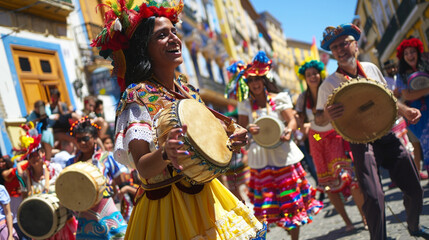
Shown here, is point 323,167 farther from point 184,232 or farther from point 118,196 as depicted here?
point 184,232

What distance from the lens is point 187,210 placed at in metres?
2.61

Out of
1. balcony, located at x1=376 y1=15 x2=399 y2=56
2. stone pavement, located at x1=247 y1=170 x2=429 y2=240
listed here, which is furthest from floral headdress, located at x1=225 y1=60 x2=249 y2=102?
balcony, located at x1=376 y1=15 x2=399 y2=56

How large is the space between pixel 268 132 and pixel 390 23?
26.4 meters

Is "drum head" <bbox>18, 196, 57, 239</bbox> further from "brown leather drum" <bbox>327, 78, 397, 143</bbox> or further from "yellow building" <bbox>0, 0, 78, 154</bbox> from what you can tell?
"yellow building" <bbox>0, 0, 78, 154</bbox>

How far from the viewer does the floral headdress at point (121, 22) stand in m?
2.80

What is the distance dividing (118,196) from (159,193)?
287 centimetres

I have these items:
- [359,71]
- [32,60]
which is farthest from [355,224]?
[32,60]

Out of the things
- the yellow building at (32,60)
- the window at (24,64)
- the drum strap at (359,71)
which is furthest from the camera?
the window at (24,64)

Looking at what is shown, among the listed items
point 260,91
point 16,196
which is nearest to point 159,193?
point 260,91

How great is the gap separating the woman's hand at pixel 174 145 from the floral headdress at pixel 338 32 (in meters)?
2.51

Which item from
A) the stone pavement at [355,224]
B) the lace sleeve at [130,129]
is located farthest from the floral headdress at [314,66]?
the lace sleeve at [130,129]

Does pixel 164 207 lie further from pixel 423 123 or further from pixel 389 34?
pixel 389 34

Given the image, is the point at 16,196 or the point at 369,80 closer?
the point at 369,80

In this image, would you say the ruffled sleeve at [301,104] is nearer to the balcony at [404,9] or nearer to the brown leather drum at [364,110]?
the brown leather drum at [364,110]
